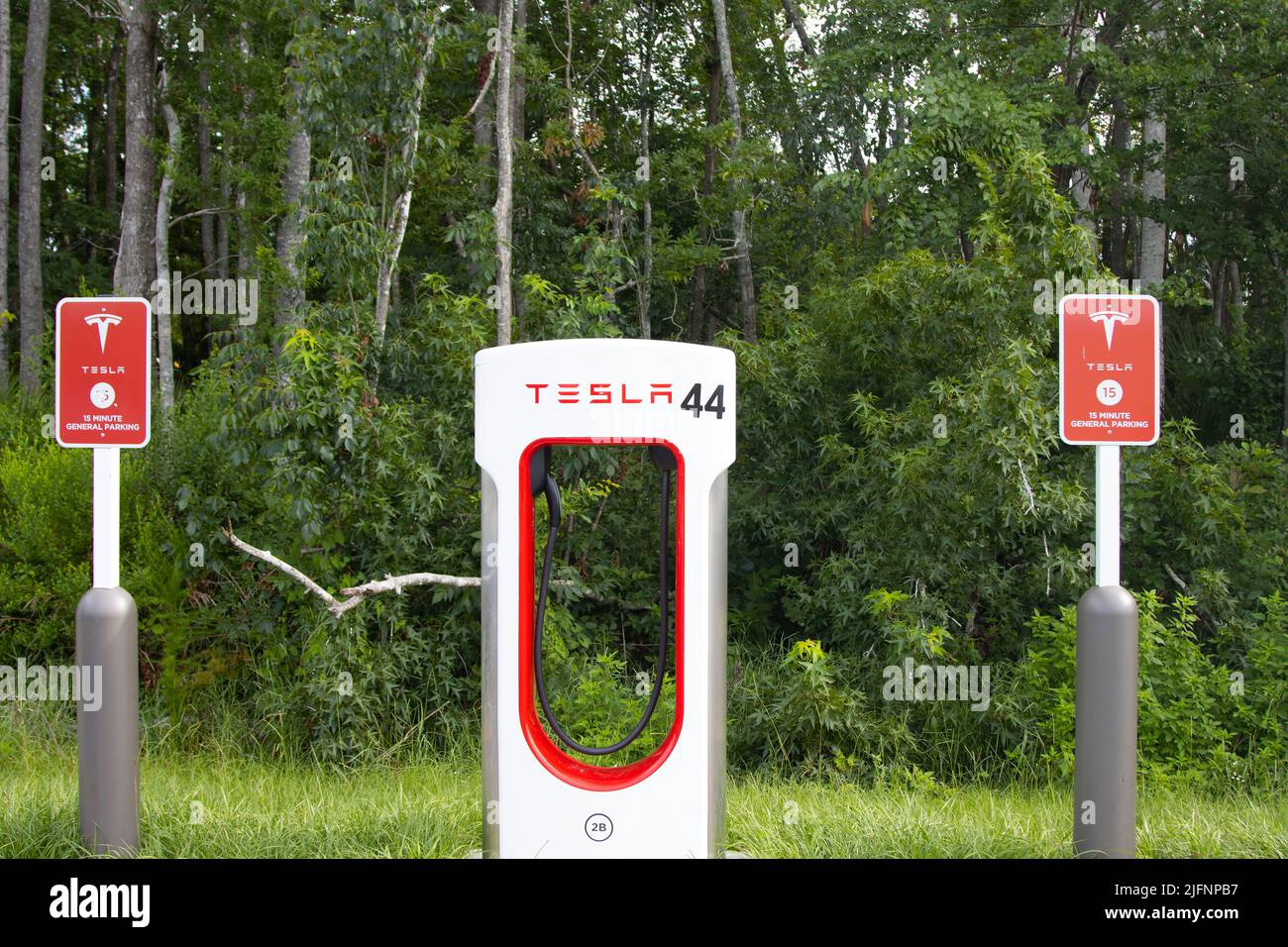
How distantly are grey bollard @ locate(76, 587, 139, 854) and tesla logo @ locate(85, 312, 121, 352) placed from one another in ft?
2.67

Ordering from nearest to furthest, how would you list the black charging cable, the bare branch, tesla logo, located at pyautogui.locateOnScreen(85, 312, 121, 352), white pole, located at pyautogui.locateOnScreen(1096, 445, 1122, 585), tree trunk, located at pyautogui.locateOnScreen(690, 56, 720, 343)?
the black charging cable < white pole, located at pyautogui.locateOnScreen(1096, 445, 1122, 585) < tesla logo, located at pyautogui.locateOnScreen(85, 312, 121, 352) < the bare branch < tree trunk, located at pyautogui.locateOnScreen(690, 56, 720, 343)

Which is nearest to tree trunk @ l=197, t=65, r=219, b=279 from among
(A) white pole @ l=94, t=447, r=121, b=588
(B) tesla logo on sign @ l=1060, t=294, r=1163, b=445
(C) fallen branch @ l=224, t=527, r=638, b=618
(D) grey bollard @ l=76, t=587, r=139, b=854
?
(C) fallen branch @ l=224, t=527, r=638, b=618

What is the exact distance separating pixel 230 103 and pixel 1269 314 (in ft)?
50.1

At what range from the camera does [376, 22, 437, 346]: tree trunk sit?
634cm

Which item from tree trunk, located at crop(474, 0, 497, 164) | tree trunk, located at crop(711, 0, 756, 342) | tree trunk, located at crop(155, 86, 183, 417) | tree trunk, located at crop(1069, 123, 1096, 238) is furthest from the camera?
tree trunk, located at crop(155, 86, 183, 417)

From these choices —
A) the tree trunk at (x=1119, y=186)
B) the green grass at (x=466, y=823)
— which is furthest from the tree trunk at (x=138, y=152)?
the tree trunk at (x=1119, y=186)

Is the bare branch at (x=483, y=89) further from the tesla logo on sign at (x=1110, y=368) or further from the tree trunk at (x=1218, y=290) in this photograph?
the tree trunk at (x=1218, y=290)

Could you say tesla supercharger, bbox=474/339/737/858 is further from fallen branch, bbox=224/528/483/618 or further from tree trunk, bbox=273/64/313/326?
tree trunk, bbox=273/64/313/326

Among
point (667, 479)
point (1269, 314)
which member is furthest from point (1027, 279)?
point (1269, 314)

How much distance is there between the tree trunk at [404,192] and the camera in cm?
634

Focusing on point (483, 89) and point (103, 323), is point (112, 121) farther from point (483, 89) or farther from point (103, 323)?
point (103, 323)

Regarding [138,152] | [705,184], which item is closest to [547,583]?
[705,184]
